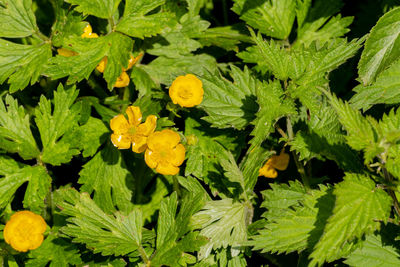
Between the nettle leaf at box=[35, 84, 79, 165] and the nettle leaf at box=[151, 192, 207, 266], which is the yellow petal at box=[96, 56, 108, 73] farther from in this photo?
the nettle leaf at box=[151, 192, 207, 266]

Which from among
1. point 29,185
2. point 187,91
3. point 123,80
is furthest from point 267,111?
point 29,185

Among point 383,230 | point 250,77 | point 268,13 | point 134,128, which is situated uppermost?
point 268,13

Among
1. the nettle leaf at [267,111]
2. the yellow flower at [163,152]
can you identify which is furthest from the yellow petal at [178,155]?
the nettle leaf at [267,111]

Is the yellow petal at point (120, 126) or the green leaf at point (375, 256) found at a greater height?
the yellow petal at point (120, 126)

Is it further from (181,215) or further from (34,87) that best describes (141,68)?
(181,215)

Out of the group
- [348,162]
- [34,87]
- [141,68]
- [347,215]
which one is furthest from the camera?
[34,87]

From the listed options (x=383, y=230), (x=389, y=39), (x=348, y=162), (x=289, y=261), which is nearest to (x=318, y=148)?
(x=348, y=162)

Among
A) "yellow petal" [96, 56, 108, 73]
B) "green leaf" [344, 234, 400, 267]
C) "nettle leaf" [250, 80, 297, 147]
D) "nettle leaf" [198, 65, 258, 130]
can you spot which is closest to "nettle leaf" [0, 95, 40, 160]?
"yellow petal" [96, 56, 108, 73]

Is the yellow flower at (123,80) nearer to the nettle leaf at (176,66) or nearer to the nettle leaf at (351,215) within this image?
the nettle leaf at (176,66)

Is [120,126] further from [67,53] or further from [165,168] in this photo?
[67,53]
